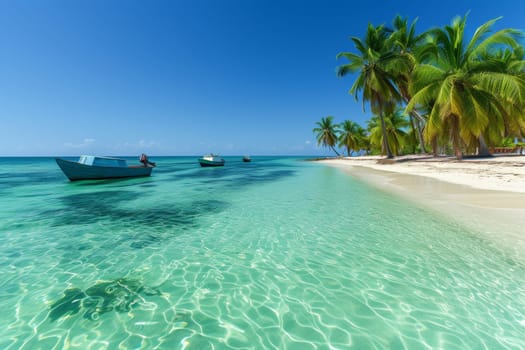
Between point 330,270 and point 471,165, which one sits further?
point 471,165

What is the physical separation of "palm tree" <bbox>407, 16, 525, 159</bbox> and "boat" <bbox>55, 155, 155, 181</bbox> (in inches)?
1031

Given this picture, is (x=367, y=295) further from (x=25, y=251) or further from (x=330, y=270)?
(x=25, y=251)

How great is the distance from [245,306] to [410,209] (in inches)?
274

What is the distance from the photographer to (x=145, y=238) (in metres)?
5.78

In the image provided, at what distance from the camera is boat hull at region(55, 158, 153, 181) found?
18.2 m

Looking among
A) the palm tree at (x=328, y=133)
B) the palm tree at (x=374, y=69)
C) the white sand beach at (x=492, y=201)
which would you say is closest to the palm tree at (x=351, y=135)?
the palm tree at (x=328, y=133)

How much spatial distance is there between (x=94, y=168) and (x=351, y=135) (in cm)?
5538

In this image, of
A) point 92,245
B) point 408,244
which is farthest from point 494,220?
point 92,245

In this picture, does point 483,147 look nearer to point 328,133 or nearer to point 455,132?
point 455,132

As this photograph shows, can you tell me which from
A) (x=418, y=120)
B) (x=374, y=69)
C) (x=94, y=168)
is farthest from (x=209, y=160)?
(x=418, y=120)

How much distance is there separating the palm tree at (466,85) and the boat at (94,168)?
1031 inches

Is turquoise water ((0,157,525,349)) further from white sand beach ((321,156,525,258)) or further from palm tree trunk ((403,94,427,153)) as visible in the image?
palm tree trunk ((403,94,427,153))

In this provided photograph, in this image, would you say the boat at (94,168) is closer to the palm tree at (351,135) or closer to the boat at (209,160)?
the boat at (209,160)

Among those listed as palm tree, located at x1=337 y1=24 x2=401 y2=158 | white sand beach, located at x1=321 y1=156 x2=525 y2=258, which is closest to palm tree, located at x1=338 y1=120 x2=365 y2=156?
palm tree, located at x1=337 y1=24 x2=401 y2=158
